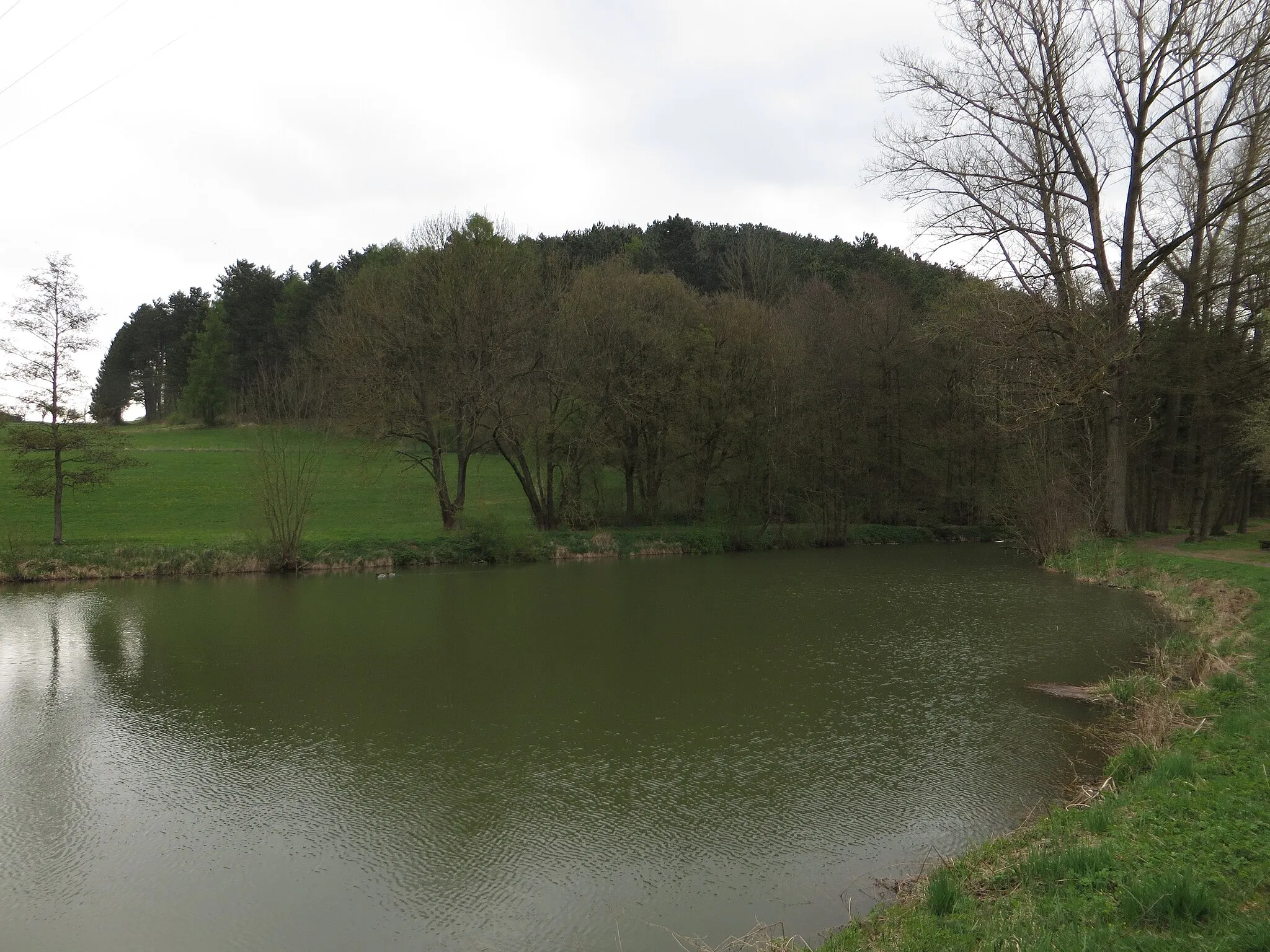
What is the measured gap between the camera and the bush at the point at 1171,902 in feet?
12.5

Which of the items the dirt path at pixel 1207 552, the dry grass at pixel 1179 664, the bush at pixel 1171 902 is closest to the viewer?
the bush at pixel 1171 902

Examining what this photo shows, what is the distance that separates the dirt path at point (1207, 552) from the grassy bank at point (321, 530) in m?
11.3

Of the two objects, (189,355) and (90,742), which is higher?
(189,355)

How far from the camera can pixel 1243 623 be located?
11.5m

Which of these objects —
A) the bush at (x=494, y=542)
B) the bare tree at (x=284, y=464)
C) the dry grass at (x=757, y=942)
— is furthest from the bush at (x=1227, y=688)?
the bare tree at (x=284, y=464)

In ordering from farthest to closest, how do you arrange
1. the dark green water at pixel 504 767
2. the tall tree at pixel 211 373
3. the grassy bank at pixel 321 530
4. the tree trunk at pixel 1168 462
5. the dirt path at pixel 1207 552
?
the tall tree at pixel 211 373, the tree trunk at pixel 1168 462, the grassy bank at pixel 321 530, the dirt path at pixel 1207 552, the dark green water at pixel 504 767

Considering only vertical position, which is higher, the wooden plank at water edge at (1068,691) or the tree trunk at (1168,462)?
the tree trunk at (1168,462)

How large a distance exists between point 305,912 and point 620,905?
1.99 meters

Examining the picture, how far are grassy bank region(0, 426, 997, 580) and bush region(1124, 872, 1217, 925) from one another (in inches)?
891

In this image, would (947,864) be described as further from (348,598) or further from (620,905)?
(348,598)

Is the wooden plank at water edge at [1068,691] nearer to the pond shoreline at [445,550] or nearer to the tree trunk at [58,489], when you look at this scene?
the pond shoreline at [445,550]

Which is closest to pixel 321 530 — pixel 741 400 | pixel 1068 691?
pixel 741 400

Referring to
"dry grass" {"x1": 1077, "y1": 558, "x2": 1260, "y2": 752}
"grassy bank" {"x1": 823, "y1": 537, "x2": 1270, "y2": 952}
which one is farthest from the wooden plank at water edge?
"grassy bank" {"x1": 823, "y1": 537, "x2": 1270, "y2": 952}

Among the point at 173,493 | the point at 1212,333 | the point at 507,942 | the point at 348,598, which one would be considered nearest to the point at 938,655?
the point at 507,942
